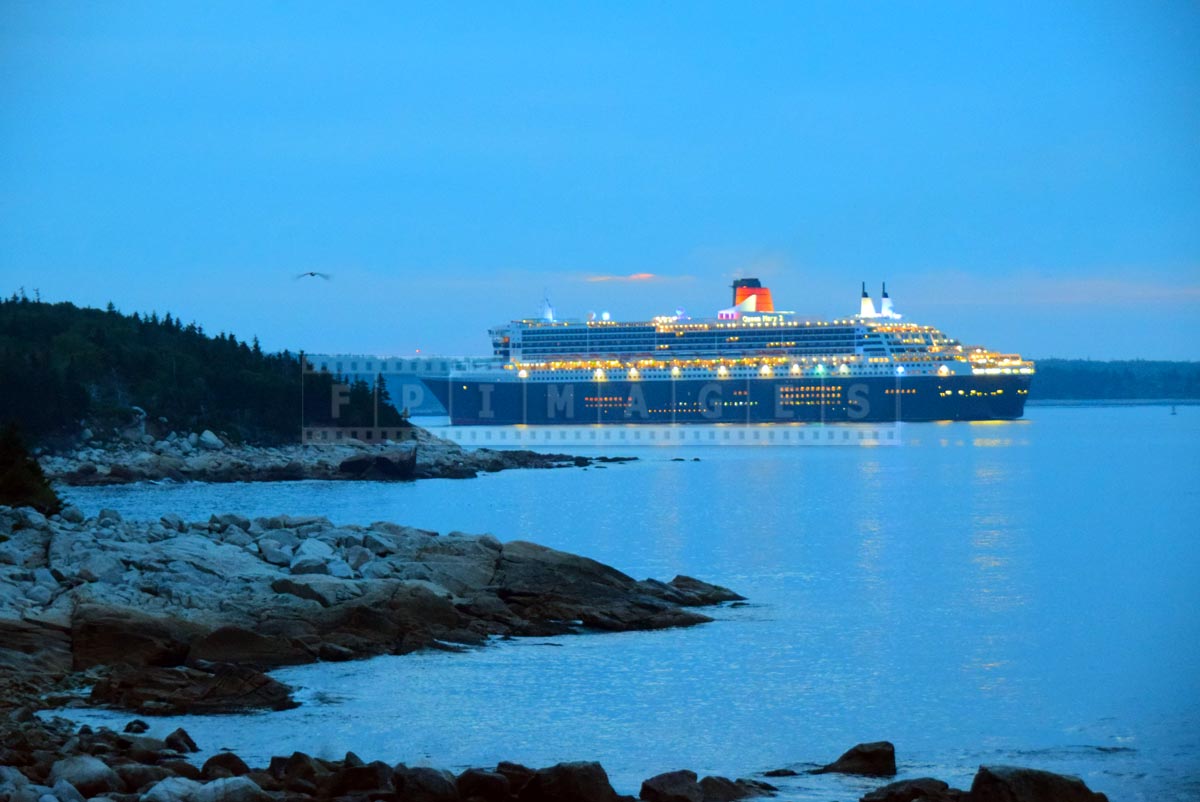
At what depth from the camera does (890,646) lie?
14.6 m

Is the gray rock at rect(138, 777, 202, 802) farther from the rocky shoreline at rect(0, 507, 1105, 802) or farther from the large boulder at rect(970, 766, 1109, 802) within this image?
the large boulder at rect(970, 766, 1109, 802)

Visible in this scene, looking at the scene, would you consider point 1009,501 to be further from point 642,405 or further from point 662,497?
point 642,405

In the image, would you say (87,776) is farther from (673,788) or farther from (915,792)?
(915,792)

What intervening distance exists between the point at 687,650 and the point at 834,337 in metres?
62.0

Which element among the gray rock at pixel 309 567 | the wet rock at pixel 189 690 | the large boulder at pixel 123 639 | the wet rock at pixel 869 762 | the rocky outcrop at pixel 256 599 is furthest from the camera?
the gray rock at pixel 309 567

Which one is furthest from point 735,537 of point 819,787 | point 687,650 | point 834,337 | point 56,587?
point 834,337

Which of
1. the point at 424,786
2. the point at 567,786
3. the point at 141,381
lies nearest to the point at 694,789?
the point at 567,786

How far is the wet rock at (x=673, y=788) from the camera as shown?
26.4ft

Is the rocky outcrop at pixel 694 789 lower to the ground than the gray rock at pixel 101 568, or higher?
lower

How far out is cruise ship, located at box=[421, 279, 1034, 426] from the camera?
74375mm

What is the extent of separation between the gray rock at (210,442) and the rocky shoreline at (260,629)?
84.4 ft

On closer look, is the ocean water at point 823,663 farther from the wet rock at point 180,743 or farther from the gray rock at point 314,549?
the gray rock at point 314,549

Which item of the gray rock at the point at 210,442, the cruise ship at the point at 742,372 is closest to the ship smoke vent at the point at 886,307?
the cruise ship at the point at 742,372

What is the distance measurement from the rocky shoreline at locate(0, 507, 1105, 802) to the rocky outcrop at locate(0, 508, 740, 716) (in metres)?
0.02
